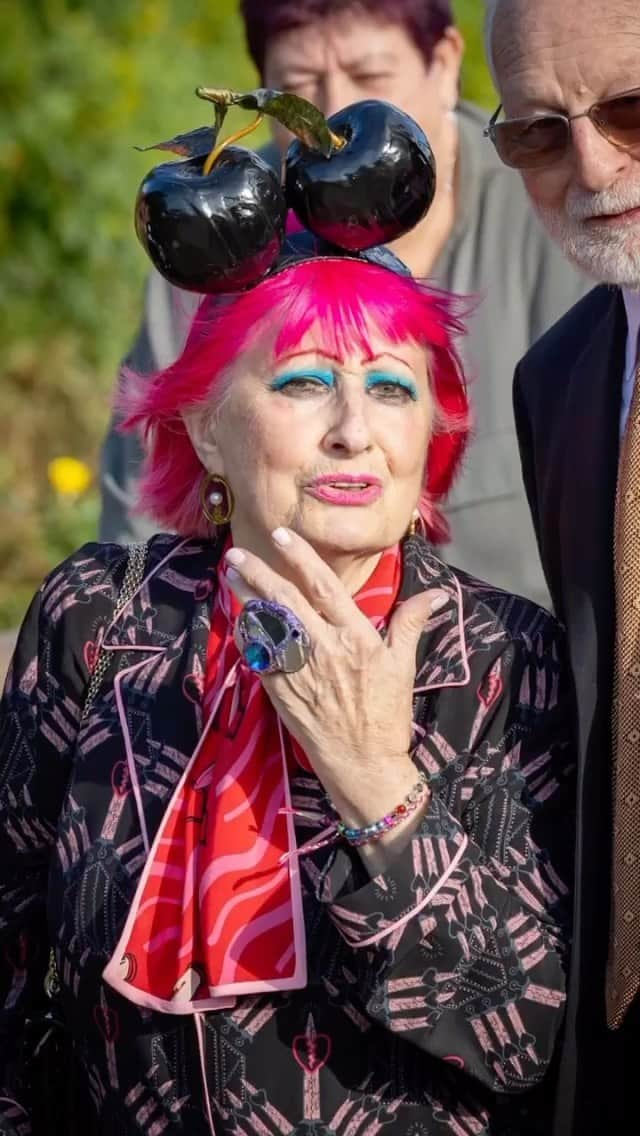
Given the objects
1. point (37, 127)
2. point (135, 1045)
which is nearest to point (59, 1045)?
point (135, 1045)

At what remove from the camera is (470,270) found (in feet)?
12.4

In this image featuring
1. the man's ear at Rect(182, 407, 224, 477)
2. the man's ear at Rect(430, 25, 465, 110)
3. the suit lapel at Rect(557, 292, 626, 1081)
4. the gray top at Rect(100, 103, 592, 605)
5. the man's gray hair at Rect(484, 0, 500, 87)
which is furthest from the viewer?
the man's ear at Rect(430, 25, 465, 110)

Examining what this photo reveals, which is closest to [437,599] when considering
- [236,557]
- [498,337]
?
[236,557]

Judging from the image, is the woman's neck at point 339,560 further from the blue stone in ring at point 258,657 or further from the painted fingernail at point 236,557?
the blue stone in ring at point 258,657

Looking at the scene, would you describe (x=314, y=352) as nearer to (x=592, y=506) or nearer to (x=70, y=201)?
(x=592, y=506)

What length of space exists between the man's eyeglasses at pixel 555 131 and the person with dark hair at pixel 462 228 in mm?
932

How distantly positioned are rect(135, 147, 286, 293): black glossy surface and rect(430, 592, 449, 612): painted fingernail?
1.79 feet

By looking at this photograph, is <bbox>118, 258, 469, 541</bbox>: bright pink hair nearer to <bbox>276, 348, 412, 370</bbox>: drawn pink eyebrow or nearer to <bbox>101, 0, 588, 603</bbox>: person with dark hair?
<bbox>276, 348, 412, 370</bbox>: drawn pink eyebrow

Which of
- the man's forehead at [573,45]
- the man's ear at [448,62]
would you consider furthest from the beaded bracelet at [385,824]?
the man's ear at [448,62]

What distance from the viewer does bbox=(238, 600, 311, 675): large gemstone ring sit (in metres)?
2.24

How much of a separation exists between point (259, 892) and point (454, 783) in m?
0.31

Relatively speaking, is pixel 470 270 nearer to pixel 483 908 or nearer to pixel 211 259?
pixel 211 259

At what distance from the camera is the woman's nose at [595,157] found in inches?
97.4

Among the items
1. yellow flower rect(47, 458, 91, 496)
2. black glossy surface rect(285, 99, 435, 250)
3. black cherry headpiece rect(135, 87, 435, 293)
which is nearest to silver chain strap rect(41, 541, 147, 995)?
black cherry headpiece rect(135, 87, 435, 293)
